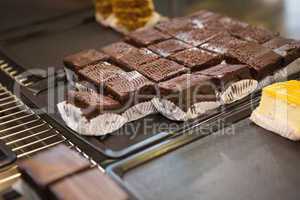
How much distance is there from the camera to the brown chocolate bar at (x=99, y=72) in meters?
1.28

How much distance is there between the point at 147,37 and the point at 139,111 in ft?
1.26

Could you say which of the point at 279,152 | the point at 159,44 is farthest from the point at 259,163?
the point at 159,44

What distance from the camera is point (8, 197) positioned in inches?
38.7

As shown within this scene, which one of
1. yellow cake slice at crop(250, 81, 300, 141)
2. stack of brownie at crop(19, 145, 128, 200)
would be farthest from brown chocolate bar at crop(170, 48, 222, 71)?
stack of brownie at crop(19, 145, 128, 200)

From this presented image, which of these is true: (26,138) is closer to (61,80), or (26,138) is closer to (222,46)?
(61,80)

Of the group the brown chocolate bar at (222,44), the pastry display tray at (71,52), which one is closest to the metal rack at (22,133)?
the pastry display tray at (71,52)

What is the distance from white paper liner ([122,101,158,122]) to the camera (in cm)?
119

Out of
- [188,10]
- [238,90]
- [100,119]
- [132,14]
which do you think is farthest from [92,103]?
[188,10]

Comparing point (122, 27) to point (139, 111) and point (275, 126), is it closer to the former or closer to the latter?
point (139, 111)

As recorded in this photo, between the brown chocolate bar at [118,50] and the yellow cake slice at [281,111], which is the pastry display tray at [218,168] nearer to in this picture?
the yellow cake slice at [281,111]

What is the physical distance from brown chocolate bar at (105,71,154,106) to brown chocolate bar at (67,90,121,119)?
23mm

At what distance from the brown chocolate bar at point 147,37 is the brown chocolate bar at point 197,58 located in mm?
130

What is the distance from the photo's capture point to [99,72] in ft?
4.33

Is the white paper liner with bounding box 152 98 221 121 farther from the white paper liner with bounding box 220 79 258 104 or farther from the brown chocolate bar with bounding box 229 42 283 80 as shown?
the brown chocolate bar with bounding box 229 42 283 80
